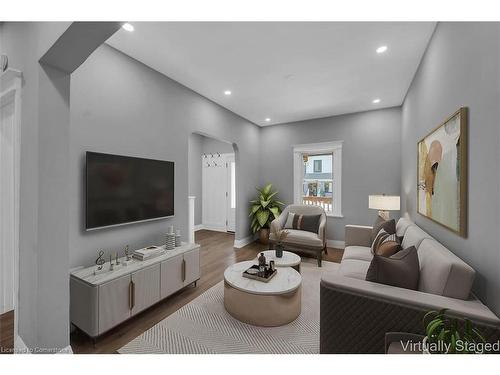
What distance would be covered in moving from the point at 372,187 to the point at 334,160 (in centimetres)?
92

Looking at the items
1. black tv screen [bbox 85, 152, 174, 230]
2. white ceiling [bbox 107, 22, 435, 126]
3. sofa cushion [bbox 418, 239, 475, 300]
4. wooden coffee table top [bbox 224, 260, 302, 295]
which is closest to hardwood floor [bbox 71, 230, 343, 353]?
wooden coffee table top [bbox 224, 260, 302, 295]

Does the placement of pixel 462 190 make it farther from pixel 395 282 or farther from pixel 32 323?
pixel 32 323

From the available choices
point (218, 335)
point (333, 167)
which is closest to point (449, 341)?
point (218, 335)

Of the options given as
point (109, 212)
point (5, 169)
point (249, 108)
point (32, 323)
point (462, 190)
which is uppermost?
point (249, 108)

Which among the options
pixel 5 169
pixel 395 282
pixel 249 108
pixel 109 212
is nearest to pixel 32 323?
pixel 109 212

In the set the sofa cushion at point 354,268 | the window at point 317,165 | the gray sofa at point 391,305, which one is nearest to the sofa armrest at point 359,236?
the sofa cushion at point 354,268

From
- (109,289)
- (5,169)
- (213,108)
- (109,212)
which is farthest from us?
(213,108)

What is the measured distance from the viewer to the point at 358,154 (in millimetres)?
4512

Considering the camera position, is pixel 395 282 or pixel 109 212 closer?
pixel 395 282

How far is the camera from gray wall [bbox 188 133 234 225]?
6105 millimetres

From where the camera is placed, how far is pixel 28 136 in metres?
1.51

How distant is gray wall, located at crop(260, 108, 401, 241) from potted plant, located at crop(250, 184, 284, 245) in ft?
1.23

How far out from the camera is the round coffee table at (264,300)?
6.59 ft

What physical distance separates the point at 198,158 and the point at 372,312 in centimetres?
570
